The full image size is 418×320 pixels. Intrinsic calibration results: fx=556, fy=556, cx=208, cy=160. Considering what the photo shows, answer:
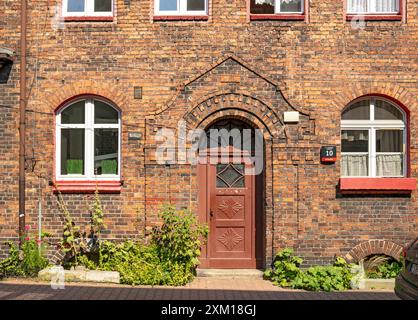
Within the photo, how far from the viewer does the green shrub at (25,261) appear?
10461mm

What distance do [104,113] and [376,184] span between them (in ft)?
18.2

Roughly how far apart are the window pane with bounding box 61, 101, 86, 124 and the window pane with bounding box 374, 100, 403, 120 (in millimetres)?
5894

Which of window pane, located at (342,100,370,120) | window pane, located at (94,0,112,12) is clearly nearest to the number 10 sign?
window pane, located at (342,100,370,120)

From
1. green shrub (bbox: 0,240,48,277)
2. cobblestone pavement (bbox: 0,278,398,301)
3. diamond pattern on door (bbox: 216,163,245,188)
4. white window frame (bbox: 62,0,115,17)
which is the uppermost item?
white window frame (bbox: 62,0,115,17)

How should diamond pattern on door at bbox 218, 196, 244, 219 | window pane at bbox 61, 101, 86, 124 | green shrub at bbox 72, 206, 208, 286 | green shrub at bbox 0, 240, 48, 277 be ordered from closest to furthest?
green shrub at bbox 72, 206, 208, 286 < green shrub at bbox 0, 240, 48, 277 < diamond pattern on door at bbox 218, 196, 244, 219 < window pane at bbox 61, 101, 86, 124

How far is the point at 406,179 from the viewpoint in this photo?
35.2ft

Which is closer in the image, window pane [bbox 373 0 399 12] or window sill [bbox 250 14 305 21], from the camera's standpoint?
window sill [bbox 250 14 305 21]

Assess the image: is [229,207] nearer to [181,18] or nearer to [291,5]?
[181,18]

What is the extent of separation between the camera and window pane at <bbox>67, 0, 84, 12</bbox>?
11289 millimetres

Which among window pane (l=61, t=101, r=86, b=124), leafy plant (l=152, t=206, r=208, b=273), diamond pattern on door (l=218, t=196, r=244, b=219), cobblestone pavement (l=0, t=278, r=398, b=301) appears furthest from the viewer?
window pane (l=61, t=101, r=86, b=124)

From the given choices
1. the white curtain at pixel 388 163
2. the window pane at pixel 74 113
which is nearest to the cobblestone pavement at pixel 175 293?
the white curtain at pixel 388 163

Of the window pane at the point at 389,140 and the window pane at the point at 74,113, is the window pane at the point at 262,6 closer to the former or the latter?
the window pane at the point at 389,140

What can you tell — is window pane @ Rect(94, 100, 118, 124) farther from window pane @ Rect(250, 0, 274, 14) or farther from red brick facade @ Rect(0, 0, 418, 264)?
window pane @ Rect(250, 0, 274, 14)

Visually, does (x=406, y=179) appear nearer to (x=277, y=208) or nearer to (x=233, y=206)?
(x=277, y=208)
